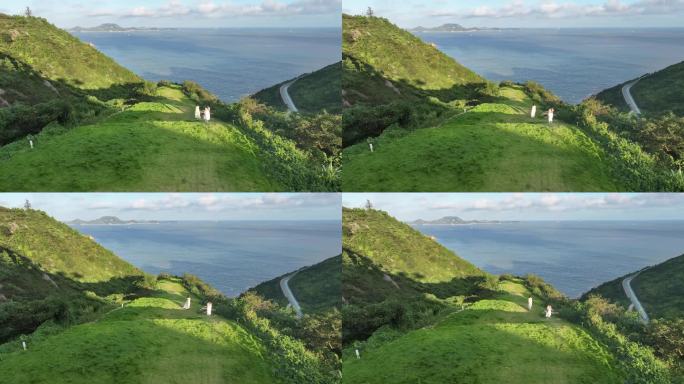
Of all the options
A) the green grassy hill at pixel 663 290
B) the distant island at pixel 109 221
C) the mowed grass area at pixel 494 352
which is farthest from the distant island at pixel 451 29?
the distant island at pixel 109 221

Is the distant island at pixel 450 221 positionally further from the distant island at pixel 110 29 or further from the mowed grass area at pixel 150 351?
the distant island at pixel 110 29

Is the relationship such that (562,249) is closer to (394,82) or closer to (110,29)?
(394,82)

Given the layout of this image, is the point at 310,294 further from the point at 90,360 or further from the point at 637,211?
the point at 637,211

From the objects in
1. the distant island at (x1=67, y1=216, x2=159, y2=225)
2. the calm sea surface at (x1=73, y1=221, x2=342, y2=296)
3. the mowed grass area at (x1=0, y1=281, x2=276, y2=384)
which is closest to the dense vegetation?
the calm sea surface at (x1=73, y1=221, x2=342, y2=296)

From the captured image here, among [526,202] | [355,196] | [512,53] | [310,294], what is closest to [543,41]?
[512,53]

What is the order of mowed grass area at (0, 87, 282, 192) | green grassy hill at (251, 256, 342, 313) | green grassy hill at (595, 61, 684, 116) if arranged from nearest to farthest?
1. mowed grass area at (0, 87, 282, 192)
2. green grassy hill at (595, 61, 684, 116)
3. green grassy hill at (251, 256, 342, 313)

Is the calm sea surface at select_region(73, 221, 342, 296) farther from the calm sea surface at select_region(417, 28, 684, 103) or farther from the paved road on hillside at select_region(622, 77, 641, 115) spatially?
the paved road on hillside at select_region(622, 77, 641, 115)

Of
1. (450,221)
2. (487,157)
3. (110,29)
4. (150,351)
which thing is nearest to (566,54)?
(487,157)
